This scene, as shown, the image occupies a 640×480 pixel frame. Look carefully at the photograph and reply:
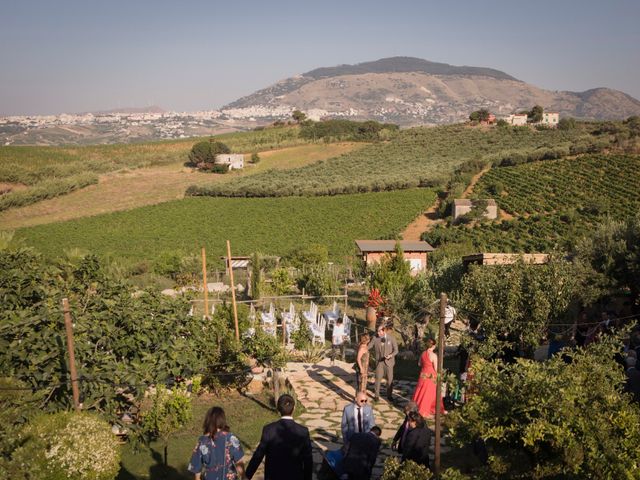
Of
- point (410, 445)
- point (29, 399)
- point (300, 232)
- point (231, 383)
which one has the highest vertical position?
point (29, 399)

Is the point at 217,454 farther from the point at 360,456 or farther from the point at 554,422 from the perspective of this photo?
the point at 554,422

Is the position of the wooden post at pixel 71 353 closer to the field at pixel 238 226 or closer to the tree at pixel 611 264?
the tree at pixel 611 264

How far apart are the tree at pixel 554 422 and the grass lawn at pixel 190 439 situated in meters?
3.88

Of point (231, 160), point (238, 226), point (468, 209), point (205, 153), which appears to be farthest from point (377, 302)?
point (205, 153)

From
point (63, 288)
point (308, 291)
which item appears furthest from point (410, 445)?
point (308, 291)

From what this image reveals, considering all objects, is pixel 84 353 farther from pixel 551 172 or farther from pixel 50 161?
pixel 50 161

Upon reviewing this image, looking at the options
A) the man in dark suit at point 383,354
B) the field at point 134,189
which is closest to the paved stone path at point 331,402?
the man in dark suit at point 383,354

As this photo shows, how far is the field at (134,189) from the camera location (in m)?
52.7

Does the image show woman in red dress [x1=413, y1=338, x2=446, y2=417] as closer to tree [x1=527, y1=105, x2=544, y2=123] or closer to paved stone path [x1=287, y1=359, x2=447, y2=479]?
paved stone path [x1=287, y1=359, x2=447, y2=479]

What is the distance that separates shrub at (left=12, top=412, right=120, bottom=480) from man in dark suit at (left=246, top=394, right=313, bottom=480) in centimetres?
160

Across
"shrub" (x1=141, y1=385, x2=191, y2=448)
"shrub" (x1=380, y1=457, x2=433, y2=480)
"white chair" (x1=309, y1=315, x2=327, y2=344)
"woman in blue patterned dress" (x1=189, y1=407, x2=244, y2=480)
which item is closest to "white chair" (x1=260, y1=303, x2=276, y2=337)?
"white chair" (x1=309, y1=315, x2=327, y2=344)

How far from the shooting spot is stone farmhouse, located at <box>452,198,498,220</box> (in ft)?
142

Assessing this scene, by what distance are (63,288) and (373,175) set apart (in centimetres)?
5643

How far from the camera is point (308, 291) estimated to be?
965 inches
